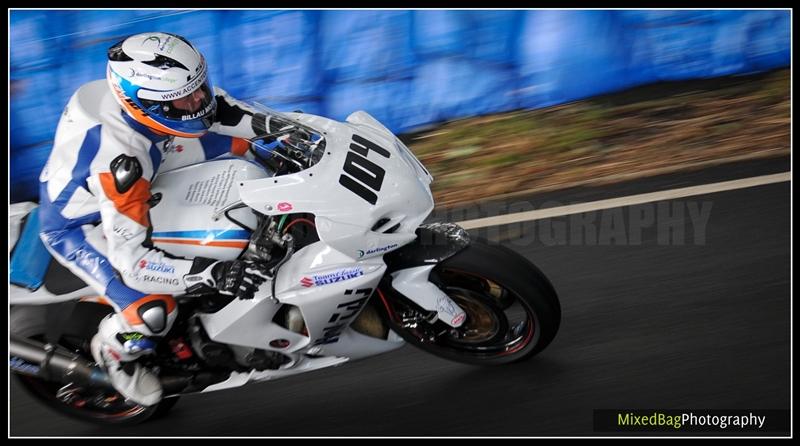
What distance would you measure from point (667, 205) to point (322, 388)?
2.52 m

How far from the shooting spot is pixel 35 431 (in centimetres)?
460

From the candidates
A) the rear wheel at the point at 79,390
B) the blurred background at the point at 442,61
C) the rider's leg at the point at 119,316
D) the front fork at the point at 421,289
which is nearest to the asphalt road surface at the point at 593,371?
the rear wheel at the point at 79,390

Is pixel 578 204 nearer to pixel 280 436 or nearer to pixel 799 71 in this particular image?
pixel 799 71

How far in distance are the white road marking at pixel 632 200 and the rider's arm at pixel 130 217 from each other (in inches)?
100

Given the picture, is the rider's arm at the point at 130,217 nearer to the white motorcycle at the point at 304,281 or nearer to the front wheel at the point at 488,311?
the white motorcycle at the point at 304,281

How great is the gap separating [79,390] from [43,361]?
0.29 m

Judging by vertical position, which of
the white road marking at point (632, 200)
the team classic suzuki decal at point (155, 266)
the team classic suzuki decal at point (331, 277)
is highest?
the team classic suzuki decal at point (155, 266)

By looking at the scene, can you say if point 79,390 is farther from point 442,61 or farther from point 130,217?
point 442,61

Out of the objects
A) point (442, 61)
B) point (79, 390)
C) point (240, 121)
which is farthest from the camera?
point (442, 61)

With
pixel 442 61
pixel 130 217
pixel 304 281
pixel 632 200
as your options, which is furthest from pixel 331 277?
pixel 442 61

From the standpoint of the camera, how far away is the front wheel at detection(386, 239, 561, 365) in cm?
396

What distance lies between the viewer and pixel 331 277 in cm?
384

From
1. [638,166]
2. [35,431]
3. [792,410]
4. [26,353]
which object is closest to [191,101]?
[26,353]

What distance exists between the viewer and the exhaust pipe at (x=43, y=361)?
14.2 feet
